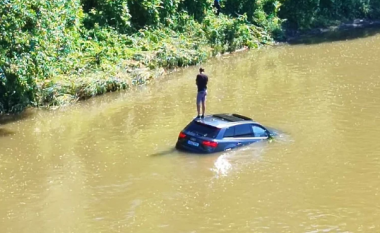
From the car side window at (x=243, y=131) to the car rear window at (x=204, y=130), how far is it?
0.88 meters

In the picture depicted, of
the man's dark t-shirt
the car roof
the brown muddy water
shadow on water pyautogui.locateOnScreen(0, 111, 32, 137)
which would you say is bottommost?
the brown muddy water

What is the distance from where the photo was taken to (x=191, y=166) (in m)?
17.9

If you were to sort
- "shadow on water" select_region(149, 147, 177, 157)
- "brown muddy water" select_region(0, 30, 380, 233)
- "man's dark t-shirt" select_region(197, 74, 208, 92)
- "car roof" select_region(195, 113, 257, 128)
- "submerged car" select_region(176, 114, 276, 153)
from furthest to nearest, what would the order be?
"man's dark t-shirt" select_region(197, 74, 208, 92)
"shadow on water" select_region(149, 147, 177, 157)
"car roof" select_region(195, 113, 257, 128)
"submerged car" select_region(176, 114, 276, 153)
"brown muddy water" select_region(0, 30, 380, 233)

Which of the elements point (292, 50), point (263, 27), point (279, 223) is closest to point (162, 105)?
point (279, 223)

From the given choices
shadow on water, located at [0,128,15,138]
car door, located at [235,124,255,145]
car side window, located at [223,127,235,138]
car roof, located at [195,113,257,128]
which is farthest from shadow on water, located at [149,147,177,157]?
shadow on water, located at [0,128,15,138]

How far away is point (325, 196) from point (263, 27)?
28.6m

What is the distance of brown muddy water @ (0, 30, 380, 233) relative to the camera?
1458cm

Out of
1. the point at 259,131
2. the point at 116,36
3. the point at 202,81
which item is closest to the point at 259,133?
the point at 259,131

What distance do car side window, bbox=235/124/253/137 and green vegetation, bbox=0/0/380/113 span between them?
29.7 feet

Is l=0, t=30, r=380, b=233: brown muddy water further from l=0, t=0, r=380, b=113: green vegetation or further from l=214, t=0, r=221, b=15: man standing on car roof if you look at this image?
l=214, t=0, r=221, b=15: man standing on car roof

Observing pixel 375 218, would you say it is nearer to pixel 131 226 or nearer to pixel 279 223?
pixel 279 223

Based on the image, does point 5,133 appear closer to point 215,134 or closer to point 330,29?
point 215,134

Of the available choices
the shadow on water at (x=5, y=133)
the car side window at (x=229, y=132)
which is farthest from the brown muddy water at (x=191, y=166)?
the car side window at (x=229, y=132)

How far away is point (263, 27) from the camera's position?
43.0 meters
